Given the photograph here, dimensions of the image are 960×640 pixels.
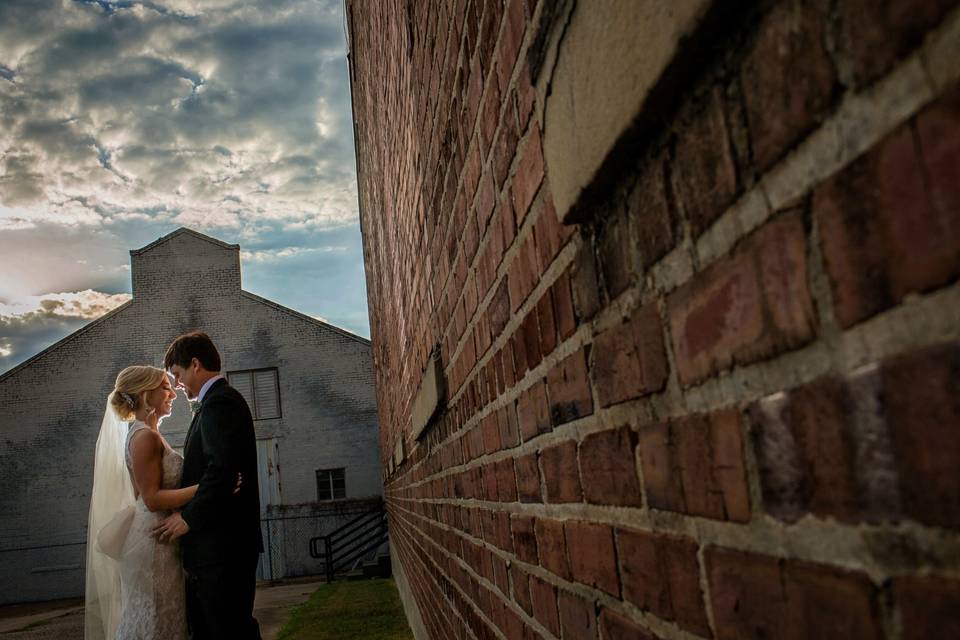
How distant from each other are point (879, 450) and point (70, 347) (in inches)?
937

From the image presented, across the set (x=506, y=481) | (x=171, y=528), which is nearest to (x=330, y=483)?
(x=171, y=528)

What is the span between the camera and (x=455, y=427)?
7.98ft

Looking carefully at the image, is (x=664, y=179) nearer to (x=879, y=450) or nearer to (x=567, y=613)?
(x=879, y=450)

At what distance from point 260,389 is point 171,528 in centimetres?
1780

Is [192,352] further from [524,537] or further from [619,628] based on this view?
[619,628]

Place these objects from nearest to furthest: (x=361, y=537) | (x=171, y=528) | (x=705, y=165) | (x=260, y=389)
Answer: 1. (x=705, y=165)
2. (x=171, y=528)
3. (x=361, y=537)
4. (x=260, y=389)

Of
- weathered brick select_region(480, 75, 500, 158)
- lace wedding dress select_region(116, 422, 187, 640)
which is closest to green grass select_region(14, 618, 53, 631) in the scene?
lace wedding dress select_region(116, 422, 187, 640)

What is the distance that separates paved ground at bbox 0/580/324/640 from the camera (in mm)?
10914

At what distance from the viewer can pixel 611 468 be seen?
94 cm

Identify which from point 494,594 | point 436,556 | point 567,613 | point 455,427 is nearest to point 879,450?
point 567,613

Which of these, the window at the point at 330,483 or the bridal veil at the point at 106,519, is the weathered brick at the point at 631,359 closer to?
the bridal veil at the point at 106,519

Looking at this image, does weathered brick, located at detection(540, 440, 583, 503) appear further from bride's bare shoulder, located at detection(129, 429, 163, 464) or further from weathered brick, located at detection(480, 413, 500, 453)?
bride's bare shoulder, located at detection(129, 429, 163, 464)

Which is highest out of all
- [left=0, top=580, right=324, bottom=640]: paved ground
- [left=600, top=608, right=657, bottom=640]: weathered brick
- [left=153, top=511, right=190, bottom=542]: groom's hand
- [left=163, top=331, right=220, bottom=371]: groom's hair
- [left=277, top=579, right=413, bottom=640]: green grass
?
[left=163, top=331, right=220, bottom=371]: groom's hair

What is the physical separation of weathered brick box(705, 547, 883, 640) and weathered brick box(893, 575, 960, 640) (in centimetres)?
3
